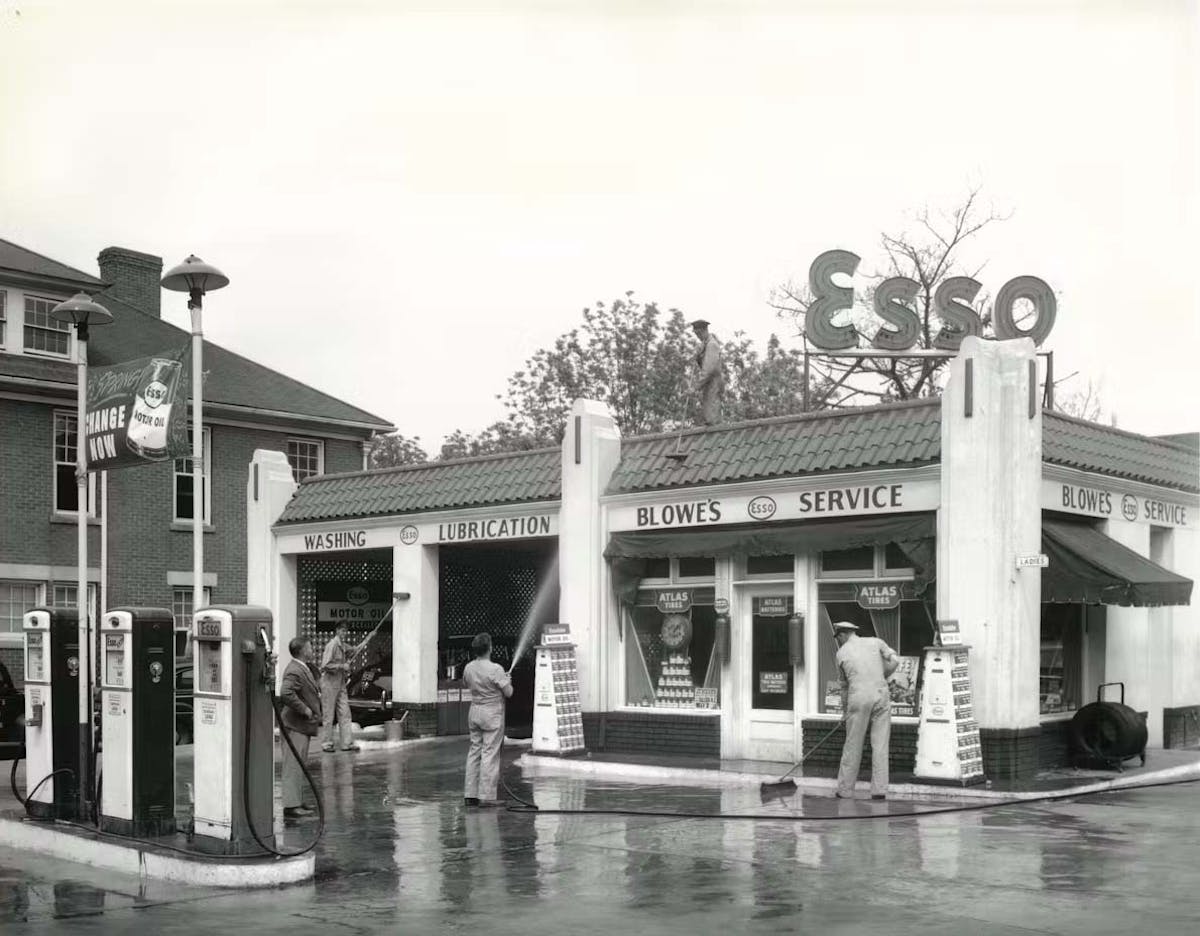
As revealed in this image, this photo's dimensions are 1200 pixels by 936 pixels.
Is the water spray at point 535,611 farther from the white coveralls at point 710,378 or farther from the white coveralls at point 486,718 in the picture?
the white coveralls at point 486,718

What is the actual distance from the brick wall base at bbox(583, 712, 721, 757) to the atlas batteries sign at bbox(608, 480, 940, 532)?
2402 mm

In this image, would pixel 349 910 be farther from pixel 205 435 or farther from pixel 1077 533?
pixel 205 435

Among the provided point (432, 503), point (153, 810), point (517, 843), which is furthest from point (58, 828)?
point (432, 503)

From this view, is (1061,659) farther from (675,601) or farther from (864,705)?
(675,601)

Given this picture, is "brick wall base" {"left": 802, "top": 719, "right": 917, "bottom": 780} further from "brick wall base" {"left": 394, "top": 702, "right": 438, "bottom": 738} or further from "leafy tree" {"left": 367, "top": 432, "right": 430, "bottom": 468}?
"leafy tree" {"left": 367, "top": 432, "right": 430, "bottom": 468}

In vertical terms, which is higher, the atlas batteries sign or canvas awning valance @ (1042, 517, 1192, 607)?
the atlas batteries sign

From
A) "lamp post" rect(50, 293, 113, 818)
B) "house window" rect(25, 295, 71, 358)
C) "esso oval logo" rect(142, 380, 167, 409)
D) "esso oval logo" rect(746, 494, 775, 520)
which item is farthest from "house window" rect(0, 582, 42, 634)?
"esso oval logo" rect(142, 380, 167, 409)

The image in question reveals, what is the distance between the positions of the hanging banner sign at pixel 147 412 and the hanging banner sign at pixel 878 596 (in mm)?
7803

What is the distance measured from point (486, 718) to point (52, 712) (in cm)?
389

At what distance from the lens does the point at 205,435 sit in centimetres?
3127

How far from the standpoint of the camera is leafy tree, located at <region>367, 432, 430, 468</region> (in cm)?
6438

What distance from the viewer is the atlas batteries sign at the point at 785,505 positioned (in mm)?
15766

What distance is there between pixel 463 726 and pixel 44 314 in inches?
552

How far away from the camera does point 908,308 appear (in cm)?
1945
